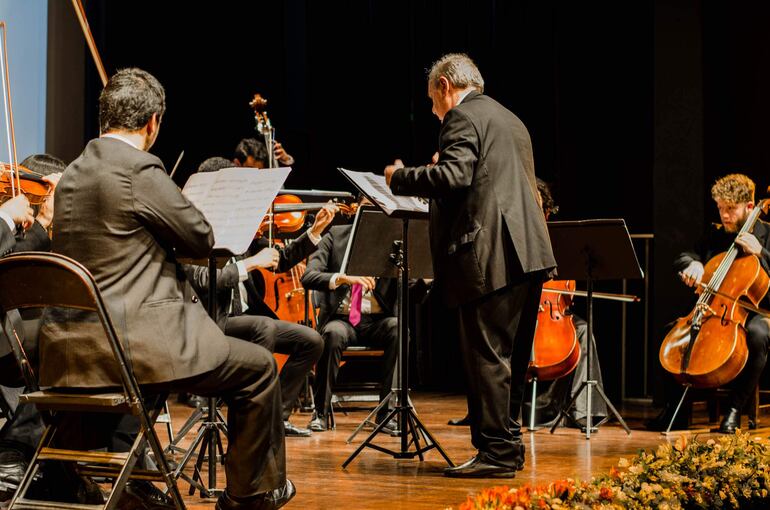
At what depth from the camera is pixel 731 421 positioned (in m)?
4.75

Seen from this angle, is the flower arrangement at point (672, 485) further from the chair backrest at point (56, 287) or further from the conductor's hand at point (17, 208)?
the conductor's hand at point (17, 208)

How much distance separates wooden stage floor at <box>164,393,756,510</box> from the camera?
3.12 meters

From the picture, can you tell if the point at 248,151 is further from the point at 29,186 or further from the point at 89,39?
the point at 29,186

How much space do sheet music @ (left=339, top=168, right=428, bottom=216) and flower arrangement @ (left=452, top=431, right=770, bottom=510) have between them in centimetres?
137

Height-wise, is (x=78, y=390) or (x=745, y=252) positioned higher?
(x=745, y=252)

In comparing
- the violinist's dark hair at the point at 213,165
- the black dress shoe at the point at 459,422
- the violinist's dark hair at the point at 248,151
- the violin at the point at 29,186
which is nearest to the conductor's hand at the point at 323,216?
the violinist's dark hair at the point at 213,165

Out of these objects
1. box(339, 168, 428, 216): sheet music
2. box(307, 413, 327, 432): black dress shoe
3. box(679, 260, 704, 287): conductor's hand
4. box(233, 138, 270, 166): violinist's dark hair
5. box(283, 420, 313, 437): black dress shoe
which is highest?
box(233, 138, 270, 166): violinist's dark hair

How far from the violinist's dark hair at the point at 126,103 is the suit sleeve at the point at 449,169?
1136 mm

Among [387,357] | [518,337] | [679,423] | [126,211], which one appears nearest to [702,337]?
[679,423]

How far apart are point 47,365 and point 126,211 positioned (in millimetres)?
436

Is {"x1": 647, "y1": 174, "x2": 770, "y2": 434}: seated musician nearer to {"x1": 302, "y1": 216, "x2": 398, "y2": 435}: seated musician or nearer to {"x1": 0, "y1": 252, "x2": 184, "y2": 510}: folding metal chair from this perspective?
{"x1": 302, "y1": 216, "x2": 398, "y2": 435}: seated musician

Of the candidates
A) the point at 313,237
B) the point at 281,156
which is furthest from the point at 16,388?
the point at 281,156

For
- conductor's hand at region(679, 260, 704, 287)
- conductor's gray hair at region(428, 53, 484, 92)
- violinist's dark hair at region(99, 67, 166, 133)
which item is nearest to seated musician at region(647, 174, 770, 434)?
conductor's hand at region(679, 260, 704, 287)

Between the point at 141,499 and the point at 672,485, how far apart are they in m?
1.49
